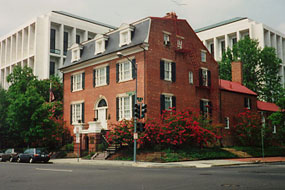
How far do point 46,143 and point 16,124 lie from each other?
3806 mm

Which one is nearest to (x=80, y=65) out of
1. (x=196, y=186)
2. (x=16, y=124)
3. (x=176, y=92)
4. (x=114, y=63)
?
(x=114, y=63)

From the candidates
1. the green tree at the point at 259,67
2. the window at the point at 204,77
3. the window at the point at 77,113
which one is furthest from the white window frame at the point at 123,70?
the green tree at the point at 259,67

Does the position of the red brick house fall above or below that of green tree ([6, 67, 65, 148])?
above

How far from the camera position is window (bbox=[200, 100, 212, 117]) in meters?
35.0

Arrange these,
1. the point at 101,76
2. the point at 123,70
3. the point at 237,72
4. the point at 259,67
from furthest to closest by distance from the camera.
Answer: the point at 259,67, the point at 237,72, the point at 101,76, the point at 123,70

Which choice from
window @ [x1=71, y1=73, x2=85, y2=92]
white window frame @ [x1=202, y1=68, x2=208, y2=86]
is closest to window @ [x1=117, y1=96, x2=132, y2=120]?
window @ [x1=71, y1=73, x2=85, y2=92]

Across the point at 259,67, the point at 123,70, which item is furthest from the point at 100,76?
the point at 259,67

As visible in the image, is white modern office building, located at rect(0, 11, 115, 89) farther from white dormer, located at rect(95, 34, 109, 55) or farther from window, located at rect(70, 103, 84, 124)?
white dormer, located at rect(95, 34, 109, 55)

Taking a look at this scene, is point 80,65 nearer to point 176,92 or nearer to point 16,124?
point 16,124

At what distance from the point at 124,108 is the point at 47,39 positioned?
35772 millimetres

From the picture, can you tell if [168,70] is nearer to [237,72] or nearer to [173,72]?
[173,72]

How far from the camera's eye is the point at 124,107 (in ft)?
103

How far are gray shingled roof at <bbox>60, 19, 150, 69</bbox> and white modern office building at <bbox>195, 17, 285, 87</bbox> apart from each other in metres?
41.7

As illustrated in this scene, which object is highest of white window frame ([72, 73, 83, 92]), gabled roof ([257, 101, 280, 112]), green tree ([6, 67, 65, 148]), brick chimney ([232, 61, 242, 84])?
brick chimney ([232, 61, 242, 84])
